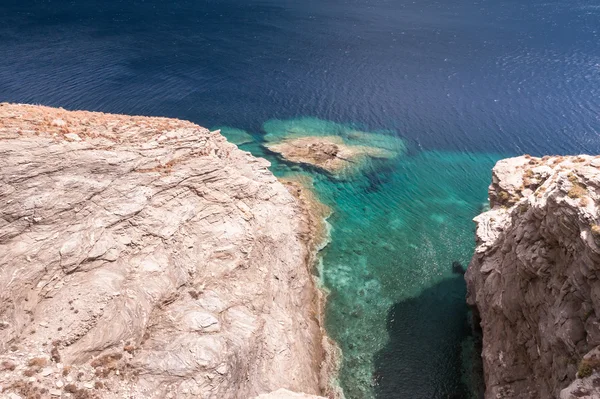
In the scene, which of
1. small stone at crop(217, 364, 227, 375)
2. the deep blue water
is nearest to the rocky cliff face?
the deep blue water

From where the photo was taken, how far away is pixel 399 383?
28.0 metres

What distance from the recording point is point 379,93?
71562 mm

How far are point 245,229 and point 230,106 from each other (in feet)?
133

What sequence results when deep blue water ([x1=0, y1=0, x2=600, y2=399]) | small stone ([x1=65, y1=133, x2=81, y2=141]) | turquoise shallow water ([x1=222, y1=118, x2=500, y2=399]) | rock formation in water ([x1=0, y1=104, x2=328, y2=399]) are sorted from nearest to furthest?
rock formation in water ([x1=0, y1=104, x2=328, y2=399])
small stone ([x1=65, y1=133, x2=81, y2=141])
turquoise shallow water ([x1=222, y1=118, x2=500, y2=399])
deep blue water ([x1=0, y1=0, x2=600, y2=399])

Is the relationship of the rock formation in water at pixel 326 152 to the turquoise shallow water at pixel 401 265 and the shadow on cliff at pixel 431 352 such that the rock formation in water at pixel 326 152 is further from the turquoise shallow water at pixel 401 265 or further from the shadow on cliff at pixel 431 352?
the shadow on cliff at pixel 431 352

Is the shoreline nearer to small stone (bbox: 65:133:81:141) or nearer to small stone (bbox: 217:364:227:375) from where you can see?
small stone (bbox: 217:364:227:375)

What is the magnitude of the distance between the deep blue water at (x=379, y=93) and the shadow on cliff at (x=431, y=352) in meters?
0.12

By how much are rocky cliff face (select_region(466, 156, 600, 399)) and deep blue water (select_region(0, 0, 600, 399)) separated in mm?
5347

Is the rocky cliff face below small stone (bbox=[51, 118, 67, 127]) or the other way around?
below

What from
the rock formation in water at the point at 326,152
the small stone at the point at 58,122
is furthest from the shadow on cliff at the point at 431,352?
the small stone at the point at 58,122

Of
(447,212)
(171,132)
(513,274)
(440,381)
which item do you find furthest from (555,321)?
(171,132)

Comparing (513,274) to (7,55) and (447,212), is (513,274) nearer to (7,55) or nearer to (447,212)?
(447,212)

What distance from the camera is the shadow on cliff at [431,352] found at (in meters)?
27.7

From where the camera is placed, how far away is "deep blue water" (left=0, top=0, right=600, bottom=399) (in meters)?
33.7
